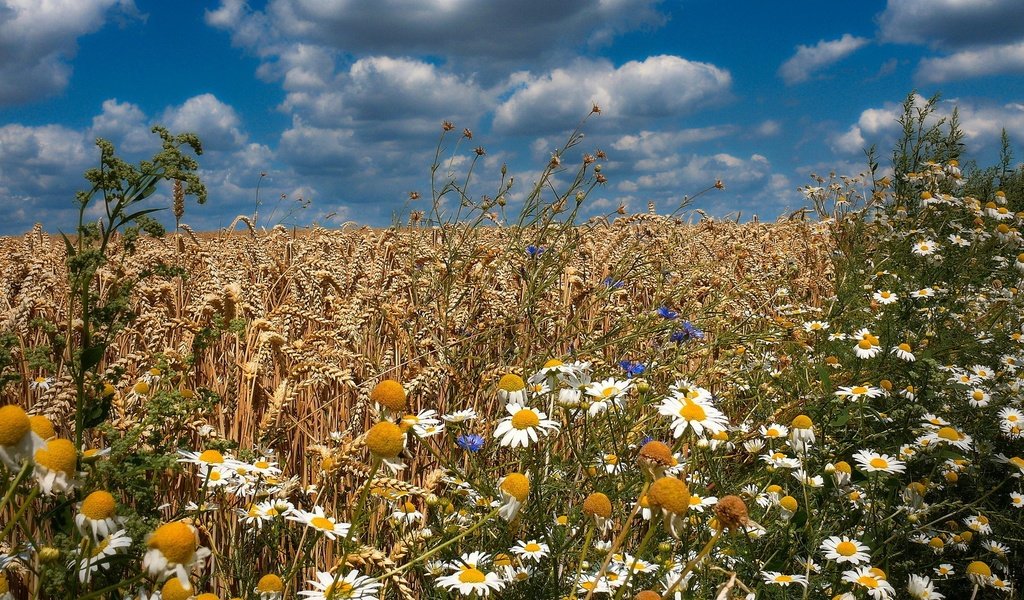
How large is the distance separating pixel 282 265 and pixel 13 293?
1.40 meters

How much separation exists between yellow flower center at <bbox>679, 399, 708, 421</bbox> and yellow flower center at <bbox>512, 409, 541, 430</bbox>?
341 mm

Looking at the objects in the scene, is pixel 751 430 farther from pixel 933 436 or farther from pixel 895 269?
pixel 895 269

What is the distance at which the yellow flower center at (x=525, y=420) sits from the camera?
1725mm

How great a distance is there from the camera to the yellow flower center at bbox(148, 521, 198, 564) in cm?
106

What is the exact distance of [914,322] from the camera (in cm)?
381

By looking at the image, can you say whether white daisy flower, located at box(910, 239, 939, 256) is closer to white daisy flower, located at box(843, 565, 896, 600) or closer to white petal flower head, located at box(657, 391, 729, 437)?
white daisy flower, located at box(843, 565, 896, 600)

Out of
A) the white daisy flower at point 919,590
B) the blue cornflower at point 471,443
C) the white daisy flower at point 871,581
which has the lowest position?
the white daisy flower at point 919,590

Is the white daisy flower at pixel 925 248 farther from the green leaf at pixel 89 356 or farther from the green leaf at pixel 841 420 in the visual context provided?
the green leaf at pixel 89 356

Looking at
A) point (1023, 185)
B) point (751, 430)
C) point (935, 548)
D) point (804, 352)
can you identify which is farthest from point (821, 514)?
point (1023, 185)

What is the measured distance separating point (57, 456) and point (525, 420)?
3.18 feet

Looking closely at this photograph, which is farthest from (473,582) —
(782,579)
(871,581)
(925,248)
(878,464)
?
(925,248)

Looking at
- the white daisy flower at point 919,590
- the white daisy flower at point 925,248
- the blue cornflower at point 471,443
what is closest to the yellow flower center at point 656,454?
the blue cornflower at point 471,443

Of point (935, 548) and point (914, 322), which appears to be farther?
point (914, 322)

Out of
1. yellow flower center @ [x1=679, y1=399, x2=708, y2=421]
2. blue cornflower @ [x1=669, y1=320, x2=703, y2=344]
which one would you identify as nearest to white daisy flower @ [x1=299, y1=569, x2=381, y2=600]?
yellow flower center @ [x1=679, y1=399, x2=708, y2=421]
